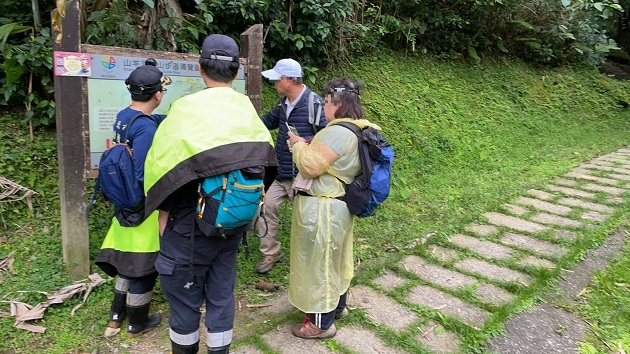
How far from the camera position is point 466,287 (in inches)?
142

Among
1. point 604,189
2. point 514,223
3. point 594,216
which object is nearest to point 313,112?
point 514,223

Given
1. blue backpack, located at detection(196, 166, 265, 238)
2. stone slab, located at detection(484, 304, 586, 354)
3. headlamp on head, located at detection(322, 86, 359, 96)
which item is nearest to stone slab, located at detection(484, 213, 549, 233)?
stone slab, located at detection(484, 304, 586, 354)

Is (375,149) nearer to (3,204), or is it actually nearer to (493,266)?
(493,266)

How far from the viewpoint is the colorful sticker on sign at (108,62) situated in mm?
3182

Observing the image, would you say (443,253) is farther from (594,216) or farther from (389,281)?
(594,216)

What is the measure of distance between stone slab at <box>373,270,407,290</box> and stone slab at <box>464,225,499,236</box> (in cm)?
127

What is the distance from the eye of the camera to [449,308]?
11.0ft

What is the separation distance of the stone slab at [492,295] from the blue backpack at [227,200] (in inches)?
85.5

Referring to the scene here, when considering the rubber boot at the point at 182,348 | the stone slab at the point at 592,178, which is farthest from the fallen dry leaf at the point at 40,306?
the stone slab at the point at 592,178

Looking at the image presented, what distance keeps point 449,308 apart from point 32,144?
3936mm

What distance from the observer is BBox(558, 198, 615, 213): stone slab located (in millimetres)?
5207

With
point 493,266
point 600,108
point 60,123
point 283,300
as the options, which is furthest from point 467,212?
point 600,108

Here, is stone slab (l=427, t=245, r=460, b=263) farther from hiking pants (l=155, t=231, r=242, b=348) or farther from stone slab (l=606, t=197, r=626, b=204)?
stone slab (l=606, t=197, r=626, b=204)

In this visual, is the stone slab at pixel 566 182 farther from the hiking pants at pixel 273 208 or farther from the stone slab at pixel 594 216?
the hiking pants at pixel 273 208
